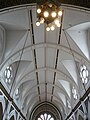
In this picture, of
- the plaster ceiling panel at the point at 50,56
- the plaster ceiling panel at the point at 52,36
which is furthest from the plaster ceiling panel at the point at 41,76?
the plaster ceiling panel at the point at 52,36

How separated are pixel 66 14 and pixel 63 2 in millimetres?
1606

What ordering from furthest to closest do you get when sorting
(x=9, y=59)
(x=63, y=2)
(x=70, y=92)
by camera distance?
1. (x=70, y=92)
2. (x=9, y=59)
3. (x=63, y=2)

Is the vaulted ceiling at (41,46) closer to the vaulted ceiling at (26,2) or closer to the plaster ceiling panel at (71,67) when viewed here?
the plaster ceiling panel at (71,67)

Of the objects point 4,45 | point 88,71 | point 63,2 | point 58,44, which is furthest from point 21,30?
point 88,71

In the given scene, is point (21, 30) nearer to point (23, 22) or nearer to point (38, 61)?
point (23, 22)

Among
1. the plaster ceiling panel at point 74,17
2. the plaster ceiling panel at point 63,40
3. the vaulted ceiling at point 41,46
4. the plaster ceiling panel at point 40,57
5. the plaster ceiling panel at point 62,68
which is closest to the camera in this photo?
the plaster ceiling panel at point 74,17

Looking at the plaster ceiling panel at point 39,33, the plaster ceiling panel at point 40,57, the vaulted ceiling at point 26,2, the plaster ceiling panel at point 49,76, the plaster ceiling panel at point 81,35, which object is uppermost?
the plaster ceiling panel at point 49,76

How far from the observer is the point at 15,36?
13.6 m

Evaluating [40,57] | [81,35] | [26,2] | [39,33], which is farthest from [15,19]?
[40,57]

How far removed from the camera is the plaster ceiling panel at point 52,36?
13367 millimetres

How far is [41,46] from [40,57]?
6.37 feet

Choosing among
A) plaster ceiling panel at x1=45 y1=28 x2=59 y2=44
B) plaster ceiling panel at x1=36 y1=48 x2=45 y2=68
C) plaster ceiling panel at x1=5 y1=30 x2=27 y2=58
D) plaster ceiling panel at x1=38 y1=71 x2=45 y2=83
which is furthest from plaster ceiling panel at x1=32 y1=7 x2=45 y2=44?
plaster ceiling panel at x1=38 y1=71 x2=45 y2=83

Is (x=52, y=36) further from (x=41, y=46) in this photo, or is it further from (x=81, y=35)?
(x=81, y=35)

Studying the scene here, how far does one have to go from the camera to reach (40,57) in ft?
55.0
